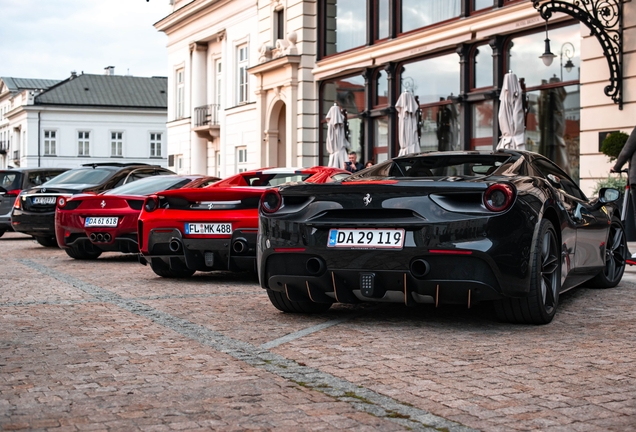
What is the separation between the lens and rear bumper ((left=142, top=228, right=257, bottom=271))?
8.86 m

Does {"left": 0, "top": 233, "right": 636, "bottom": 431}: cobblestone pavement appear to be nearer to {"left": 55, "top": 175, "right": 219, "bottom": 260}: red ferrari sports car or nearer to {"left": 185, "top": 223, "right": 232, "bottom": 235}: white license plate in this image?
{"left": 185, "top": 223, "right": 232, "bottom": 235}: white license plate

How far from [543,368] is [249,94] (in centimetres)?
2901

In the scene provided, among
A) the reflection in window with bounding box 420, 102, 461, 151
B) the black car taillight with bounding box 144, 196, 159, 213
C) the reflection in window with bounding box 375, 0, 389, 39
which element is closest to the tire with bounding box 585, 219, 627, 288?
the black car taillight with bounding box 144, 196, 159, 213

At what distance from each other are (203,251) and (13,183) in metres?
10.9

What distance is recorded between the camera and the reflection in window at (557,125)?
17.9 meters

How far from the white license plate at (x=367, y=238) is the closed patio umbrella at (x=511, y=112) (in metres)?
12.3

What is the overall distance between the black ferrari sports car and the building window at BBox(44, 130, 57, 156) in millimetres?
82846

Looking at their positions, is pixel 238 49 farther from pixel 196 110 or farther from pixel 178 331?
pixel 178 331

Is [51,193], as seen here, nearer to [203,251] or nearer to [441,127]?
[203,251]

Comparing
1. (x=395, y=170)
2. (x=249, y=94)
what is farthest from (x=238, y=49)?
(x=395, y=170)

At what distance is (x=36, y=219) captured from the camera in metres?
15.0

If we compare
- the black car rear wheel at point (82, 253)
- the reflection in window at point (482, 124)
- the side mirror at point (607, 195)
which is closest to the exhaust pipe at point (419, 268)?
the side mirror at point (607, 195)

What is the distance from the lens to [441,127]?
72.0 feet

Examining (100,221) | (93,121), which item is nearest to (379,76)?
(100,221)
